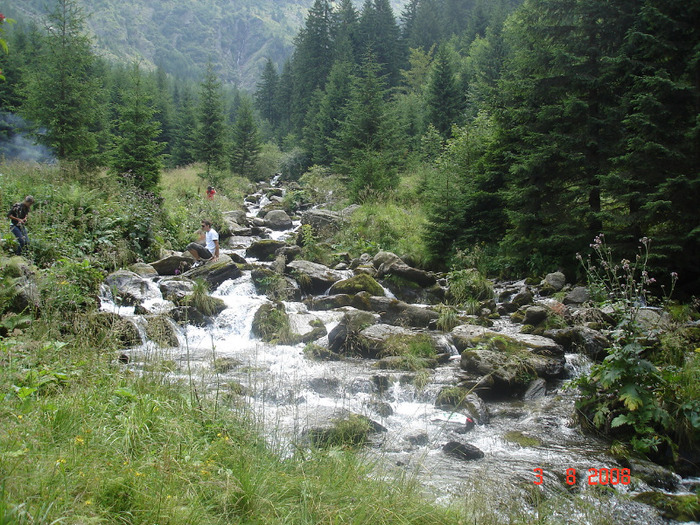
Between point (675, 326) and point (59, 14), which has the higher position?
point (59, 14)

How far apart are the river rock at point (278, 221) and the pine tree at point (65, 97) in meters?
7.13

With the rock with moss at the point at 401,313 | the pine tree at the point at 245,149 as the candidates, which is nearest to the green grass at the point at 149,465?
the rock with moss at the point at 401,313

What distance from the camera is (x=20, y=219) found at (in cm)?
882

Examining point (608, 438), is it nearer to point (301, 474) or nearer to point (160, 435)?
point (301, 474)

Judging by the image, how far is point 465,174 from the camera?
14.2m

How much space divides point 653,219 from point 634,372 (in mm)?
5608

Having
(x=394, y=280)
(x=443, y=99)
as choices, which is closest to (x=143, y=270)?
(x=394, y=280)

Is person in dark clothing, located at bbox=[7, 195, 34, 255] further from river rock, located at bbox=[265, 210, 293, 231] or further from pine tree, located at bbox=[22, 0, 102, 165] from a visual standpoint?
river rock, located at bbox=[265, 210, 293, 231]

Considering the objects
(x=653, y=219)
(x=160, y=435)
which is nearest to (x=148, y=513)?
(x=160, y=435)

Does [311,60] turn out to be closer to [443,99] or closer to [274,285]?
[443,99]

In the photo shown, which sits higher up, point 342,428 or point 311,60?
point 311,60

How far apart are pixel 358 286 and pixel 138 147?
11.6m

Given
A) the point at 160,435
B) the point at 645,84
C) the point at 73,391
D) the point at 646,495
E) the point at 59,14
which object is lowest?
the point at 646,495
